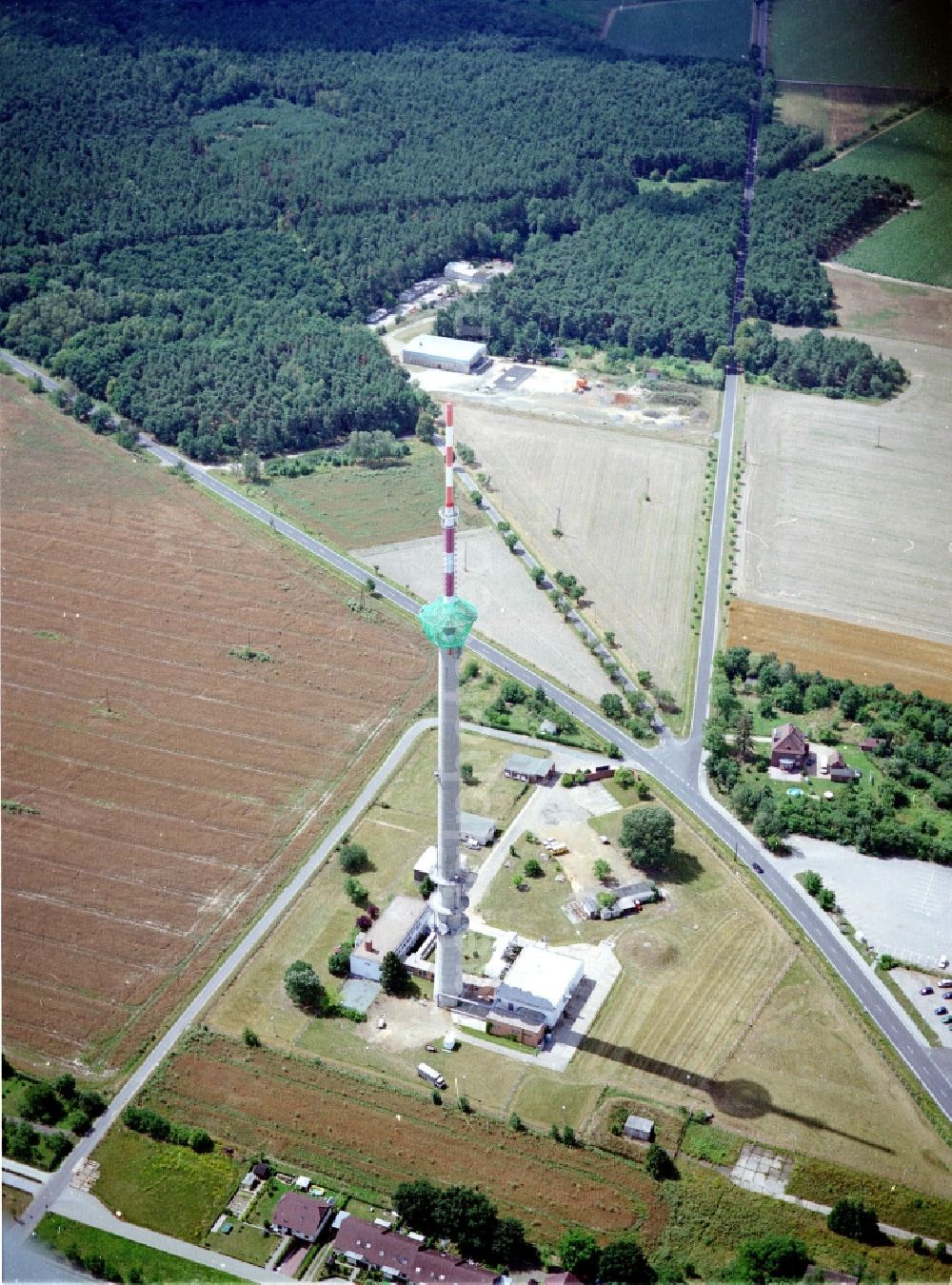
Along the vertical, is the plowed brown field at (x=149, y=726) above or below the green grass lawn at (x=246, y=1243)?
above

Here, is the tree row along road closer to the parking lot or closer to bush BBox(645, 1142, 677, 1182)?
the parking lot

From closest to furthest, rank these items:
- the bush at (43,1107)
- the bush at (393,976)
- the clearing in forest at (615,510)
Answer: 1. the bush at (43,1107)
2. the bush at (393,976)
3. the clearing in forest at (615,510)

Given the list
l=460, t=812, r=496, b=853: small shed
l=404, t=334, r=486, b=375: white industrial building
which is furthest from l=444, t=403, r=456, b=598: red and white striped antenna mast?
l=404, t=334, r=486, b=375: white industrial building

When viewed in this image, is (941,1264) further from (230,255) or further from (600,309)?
(230,255)

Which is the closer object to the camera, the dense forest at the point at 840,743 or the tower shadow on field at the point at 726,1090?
the tower shadow on field at the point at 726,1090

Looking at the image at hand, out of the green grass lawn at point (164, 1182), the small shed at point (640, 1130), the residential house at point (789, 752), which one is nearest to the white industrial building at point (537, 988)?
the small shed at point (640, 1130)

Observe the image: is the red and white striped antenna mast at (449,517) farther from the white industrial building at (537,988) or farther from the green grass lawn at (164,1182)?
the green grass lawn at (164,1182)

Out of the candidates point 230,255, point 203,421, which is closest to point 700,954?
point 203,421
